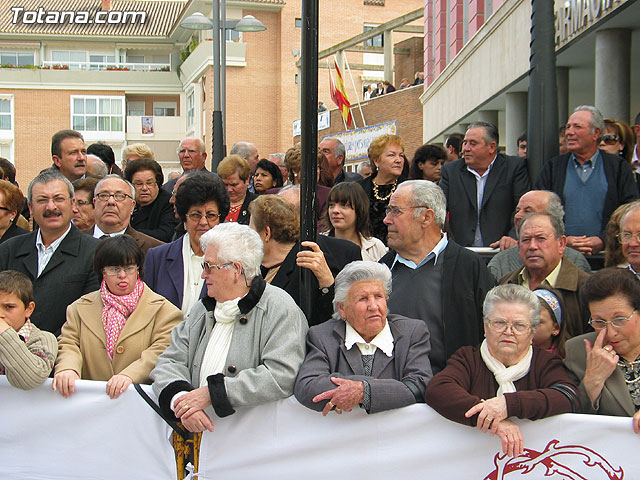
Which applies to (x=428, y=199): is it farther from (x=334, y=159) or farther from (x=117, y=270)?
(x=334, y=159)

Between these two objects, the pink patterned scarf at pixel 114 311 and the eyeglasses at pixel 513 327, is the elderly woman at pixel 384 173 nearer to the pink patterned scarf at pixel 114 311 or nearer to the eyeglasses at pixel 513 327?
the pink patterned scarf at pixel 114 311

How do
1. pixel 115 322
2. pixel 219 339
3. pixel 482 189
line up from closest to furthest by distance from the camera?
pixel 219 339, pixel 115 322, pixel 482 189

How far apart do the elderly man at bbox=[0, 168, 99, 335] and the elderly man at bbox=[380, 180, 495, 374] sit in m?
2.01

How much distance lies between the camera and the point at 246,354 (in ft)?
13.9

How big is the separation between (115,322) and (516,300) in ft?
7.54

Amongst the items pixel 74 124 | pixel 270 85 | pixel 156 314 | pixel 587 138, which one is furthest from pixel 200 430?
pixel 74 124

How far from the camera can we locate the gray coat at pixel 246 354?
13.2 feet

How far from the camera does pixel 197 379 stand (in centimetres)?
427

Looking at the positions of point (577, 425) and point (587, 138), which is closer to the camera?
point (577, 425)

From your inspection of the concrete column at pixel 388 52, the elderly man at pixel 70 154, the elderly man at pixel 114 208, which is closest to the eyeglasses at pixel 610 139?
the elderly man at pixel 114 208

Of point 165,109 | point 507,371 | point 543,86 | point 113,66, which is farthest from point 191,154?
point 113,66

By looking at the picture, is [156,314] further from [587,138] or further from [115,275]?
[587,138]

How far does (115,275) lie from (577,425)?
269 cm

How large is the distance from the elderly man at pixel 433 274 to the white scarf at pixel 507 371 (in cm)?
66
